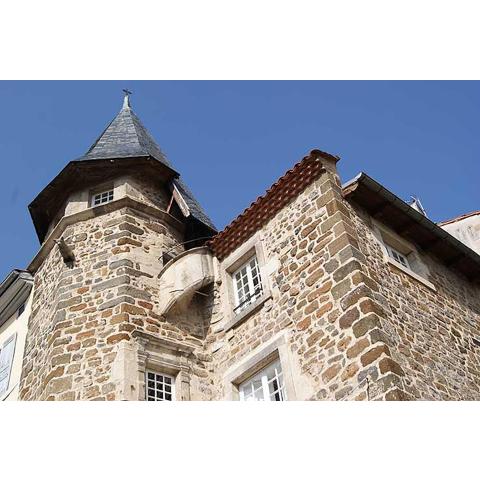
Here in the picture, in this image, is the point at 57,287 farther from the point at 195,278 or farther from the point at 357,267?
the point at 357,267

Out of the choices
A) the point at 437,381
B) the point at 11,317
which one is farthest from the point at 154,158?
the point at 437,381

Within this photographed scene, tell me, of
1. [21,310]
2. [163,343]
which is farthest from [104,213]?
[163,343]

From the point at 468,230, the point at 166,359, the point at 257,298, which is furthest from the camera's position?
the point at 468,230

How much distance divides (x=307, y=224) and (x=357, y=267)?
1210mm

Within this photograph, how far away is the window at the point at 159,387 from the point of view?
7207mm

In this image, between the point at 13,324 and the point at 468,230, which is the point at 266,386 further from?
the point at 468,230

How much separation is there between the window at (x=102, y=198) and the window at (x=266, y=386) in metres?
4.23

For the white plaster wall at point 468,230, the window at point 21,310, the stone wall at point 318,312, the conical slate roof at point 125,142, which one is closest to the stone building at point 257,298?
the stone wall at point 318,312

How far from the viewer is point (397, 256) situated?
7.98 metres

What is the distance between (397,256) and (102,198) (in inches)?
200

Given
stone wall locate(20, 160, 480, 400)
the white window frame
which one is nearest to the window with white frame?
stone wall locate(20, 160, 480, 400)

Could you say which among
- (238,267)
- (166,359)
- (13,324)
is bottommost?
(166,359)

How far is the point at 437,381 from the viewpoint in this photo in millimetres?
6102

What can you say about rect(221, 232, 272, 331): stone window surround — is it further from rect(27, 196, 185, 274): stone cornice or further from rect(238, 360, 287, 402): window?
rect(27, 196, 185, 274): stone cornice
